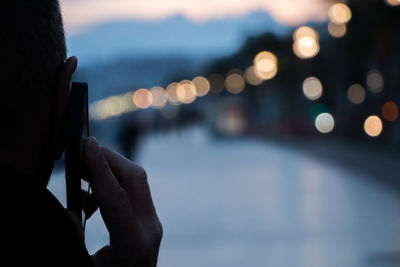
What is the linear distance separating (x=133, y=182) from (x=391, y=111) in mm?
29444

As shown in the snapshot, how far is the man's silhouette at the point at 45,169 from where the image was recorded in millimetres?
842

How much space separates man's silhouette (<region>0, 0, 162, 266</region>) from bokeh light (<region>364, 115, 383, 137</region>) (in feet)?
94.8

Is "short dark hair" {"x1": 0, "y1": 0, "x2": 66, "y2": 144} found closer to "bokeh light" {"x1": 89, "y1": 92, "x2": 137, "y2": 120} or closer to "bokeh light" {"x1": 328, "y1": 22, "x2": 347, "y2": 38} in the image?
"bokeh light" {"x1": 328, "y1": 22, "x2": 347, "y2": 38}

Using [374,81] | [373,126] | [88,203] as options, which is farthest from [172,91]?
[88,203]

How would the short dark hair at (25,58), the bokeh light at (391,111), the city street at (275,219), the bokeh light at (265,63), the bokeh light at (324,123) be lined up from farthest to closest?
1. the bokeh light at (324,123)
2. the bokeh light at (391,111)
3. the bokeh light at (265,63)
4. the city street at (275,219)
5. the short dark hair at (25,58)

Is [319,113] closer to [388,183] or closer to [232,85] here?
[232,85]

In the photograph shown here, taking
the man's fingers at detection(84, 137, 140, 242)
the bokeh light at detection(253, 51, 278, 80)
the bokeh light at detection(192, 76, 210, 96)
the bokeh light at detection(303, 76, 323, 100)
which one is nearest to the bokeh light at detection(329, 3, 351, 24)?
the bokeh light at detection(253, 51, 278, 80)

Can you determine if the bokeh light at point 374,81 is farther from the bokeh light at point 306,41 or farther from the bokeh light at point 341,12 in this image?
the bokeh light at point 341,12

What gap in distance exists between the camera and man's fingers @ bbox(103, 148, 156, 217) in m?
1.17

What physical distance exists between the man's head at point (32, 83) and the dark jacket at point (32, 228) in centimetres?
13

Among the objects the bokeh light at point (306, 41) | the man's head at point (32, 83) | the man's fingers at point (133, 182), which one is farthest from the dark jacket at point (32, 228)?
the bokeh light at point (306, 41)

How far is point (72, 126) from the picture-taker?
3.34 feet

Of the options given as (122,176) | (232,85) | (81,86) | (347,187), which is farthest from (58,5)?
(232,85)

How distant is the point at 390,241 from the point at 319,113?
37624 mm
